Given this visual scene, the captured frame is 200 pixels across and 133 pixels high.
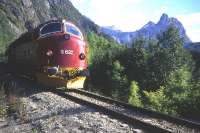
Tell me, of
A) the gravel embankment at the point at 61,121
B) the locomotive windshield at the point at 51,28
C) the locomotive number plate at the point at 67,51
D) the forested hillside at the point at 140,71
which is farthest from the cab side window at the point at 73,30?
the forested hillside at the point at 140,71

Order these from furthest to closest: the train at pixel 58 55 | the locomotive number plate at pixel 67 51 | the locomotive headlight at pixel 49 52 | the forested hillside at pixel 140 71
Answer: the forested hillside at pixel 140 71
the locomotive number plate at pixel 67 51
the locomotive headlight at pixel 49 52
the train at pixel 58 55

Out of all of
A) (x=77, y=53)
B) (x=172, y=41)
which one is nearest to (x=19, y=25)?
(x=172, y=41)

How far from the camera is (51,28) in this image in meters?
17.4

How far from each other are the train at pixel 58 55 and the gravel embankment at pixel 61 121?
383 centimetres

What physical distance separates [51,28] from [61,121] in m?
8.14

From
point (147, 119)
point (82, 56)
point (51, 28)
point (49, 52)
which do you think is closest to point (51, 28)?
point (51, 28)

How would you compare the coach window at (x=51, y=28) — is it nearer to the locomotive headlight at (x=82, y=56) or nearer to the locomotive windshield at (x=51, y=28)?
the locomotive windshield at (x=51, y=28)

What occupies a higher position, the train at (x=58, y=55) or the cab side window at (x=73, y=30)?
the cab side window at (x=73, y=30)

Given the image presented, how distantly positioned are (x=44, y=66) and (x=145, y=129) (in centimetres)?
846

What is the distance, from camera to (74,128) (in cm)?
927

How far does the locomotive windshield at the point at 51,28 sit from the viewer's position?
677 inches

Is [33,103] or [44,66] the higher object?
[44,66]

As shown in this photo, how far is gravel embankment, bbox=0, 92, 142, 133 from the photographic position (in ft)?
30.2

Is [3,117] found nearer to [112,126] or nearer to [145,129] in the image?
[112,126]
